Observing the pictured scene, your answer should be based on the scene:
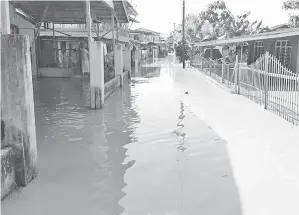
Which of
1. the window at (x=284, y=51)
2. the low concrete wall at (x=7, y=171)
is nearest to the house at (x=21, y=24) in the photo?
the low concrete wall at (x=7, y=171)

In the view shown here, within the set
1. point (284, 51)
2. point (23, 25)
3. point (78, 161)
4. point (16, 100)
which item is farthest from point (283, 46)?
point (16, 100)

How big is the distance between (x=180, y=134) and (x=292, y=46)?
1321cm

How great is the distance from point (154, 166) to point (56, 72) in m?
17.8

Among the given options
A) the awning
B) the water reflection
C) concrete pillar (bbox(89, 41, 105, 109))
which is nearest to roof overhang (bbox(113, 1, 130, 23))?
the awning

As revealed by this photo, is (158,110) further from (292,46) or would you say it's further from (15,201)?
(292,46)

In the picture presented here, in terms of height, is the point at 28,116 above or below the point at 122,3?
below

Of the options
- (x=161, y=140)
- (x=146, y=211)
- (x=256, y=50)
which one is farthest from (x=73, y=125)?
(x=256, y=50)

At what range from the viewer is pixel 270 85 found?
11648 millimetres

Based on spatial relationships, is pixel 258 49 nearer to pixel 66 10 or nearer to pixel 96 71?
pixel 66 10

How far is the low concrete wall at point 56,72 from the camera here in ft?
73.0

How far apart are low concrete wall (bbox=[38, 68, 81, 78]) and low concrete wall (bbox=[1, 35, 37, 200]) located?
17.8m

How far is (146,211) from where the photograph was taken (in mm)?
4434

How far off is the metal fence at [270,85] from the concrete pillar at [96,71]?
5188 millimetres

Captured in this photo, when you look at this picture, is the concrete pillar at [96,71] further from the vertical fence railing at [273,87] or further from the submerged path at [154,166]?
the vertical fence railing at [273,87]
